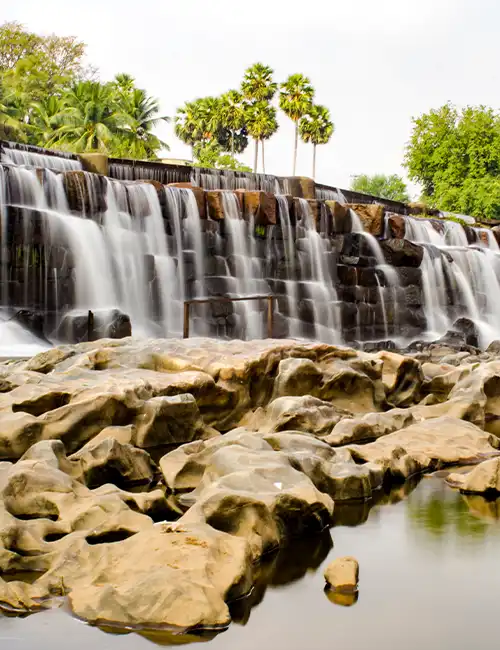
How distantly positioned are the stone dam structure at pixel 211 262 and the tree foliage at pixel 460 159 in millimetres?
20903

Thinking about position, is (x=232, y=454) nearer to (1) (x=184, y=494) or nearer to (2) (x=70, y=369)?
(1) (x=184, y=494)

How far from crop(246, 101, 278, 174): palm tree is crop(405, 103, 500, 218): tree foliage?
1082cm

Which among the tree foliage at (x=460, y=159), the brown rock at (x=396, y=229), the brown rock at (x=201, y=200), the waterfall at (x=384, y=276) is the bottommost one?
the waterfall at (x=384, y=276)

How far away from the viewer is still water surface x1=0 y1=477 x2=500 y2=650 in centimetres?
414

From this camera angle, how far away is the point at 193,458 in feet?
23.2

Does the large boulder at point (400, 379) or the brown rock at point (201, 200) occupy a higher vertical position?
the brown rock at point (201, 200)

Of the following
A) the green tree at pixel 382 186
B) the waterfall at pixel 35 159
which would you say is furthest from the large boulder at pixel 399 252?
the green tree at pixel 382 186

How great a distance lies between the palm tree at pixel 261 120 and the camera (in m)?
61.2

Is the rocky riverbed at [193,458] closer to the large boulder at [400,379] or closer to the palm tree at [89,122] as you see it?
the large boulder at [400,379]

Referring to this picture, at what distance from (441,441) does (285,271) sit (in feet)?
51.5

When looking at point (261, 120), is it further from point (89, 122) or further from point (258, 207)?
point (258, 207)

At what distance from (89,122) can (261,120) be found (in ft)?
54.2

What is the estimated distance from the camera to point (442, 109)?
54438 mm

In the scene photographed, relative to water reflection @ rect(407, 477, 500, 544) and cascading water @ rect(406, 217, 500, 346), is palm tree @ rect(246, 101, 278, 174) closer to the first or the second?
cascading water @ rect(406, 217, 500, 346)
